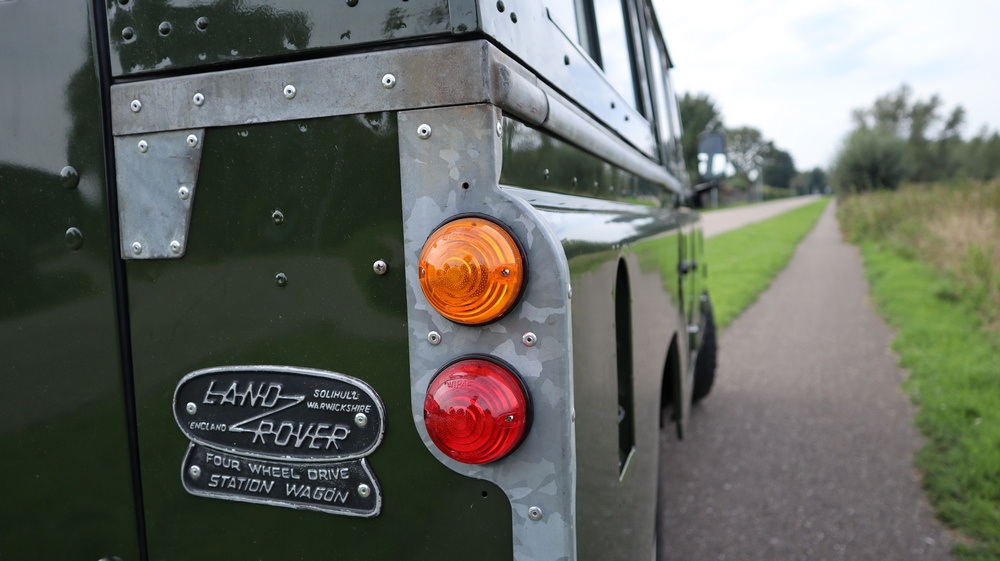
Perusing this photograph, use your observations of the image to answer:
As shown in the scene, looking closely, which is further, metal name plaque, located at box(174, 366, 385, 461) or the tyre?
the tyre

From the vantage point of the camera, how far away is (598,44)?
1.92 m

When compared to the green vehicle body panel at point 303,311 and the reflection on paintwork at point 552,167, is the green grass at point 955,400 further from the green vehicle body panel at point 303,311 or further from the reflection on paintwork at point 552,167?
the green vehicle body panel at point 303,311

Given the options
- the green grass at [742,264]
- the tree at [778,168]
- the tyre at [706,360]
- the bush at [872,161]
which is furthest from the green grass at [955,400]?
the tree at [778,168]

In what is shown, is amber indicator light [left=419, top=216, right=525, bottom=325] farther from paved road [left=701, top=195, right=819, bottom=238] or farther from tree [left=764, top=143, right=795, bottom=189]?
tree [left=764, top=143, right=795, bottom=189]

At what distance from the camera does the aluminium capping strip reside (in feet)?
3.41

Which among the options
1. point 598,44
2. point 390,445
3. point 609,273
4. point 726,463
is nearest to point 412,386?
point 390,445

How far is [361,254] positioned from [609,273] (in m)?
0.54

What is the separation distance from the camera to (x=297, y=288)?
45.4 inches

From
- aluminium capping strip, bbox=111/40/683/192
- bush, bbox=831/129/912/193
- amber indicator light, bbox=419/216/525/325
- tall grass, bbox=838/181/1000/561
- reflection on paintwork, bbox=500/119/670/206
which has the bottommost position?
tall grass, bbox=838/181/1000/561

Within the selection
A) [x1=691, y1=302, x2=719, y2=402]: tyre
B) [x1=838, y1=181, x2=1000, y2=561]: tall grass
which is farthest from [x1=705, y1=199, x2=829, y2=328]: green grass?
[x1=691, y1=302, x2=719, y2=402]: tyre

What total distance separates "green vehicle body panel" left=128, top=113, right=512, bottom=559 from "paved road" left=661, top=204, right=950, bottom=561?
1.92 m

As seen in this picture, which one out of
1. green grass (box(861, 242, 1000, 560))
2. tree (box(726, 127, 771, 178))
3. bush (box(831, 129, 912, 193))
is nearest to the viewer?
green grass (box(861, 242, 1000, 560))

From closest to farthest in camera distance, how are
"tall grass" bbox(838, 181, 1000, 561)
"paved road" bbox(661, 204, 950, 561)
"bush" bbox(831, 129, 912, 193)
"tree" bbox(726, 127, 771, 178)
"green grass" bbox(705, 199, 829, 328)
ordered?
"paved road" bbox(661, 204, 950, 561) < "tall grass" bbox(838, 181, 1000, 561) < "green grass" bbox(705, 199, 829, 328) < "bush" bbox(831, 129, 912, 193) < "tree" bbox(726, 127, 771, 178)

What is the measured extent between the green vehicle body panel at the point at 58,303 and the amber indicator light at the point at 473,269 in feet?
2.04
